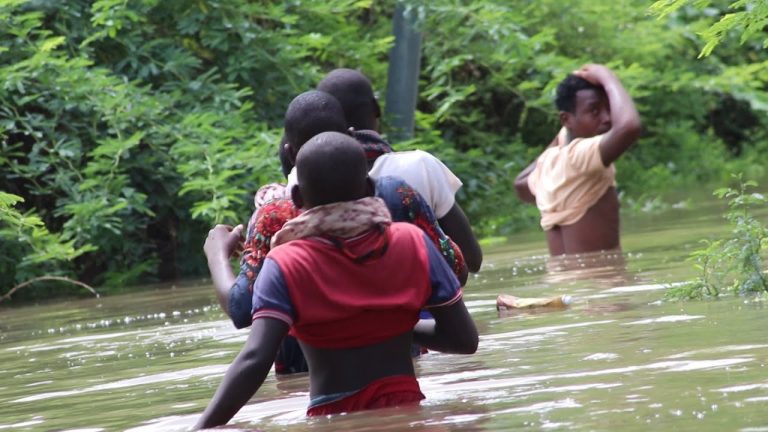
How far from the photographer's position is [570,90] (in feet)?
35.7

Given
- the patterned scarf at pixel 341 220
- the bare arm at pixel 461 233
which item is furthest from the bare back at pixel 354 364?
the bare arm at pixel 461 233

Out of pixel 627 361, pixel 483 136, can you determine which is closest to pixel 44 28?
pixel 483 136

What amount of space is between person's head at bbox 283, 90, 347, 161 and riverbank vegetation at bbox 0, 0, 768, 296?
14.7ft

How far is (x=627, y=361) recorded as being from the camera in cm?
611

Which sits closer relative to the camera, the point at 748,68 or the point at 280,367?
the point at 280,367

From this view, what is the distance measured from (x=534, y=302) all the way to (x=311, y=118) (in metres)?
3.06

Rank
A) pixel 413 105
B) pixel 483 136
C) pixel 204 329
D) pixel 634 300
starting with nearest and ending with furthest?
pixel 634 300, pixel 204 329, pixel 413 105, pixel 483 136

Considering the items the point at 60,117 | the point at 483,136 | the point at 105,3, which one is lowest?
the point at 483,136

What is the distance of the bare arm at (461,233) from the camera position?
21.8ft

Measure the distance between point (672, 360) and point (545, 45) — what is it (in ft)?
47.5

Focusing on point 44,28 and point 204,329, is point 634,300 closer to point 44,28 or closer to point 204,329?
point 204,329

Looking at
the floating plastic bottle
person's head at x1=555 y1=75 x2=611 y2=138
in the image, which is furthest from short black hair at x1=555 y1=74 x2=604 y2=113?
the floating plastic bottle

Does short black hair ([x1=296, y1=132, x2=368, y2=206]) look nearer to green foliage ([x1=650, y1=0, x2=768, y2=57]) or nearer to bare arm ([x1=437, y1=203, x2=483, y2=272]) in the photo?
bare arm ([x1=437, y1=203, x2=483, y2=272])

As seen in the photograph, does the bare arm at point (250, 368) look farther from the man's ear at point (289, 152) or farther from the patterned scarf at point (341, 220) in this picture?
the man's ear at point (289, 152)
